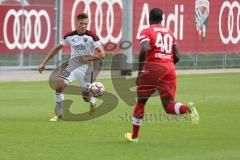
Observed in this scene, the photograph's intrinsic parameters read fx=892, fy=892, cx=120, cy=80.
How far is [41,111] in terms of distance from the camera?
19375mm

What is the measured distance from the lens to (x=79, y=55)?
59.6 ft

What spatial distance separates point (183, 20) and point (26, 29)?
7.40 metres

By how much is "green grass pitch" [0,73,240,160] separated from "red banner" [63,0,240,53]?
10.7 metres

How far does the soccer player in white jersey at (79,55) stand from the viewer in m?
17.6

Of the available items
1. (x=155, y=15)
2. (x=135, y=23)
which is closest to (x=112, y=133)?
(x=155, y=15)

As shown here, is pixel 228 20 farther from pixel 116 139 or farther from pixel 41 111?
pixel 116 139

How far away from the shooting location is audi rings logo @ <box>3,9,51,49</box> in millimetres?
32250

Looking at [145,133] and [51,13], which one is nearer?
[145,133]

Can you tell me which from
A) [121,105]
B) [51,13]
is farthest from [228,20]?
[121,105]

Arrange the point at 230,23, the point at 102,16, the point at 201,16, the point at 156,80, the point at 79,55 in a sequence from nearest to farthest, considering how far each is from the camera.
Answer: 1. the point at 156,80
2. the point at 79,55
3. the point at 102,16
4. the point at 201,16
5. the point at 230,23

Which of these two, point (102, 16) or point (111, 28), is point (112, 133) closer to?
point (102, 16)

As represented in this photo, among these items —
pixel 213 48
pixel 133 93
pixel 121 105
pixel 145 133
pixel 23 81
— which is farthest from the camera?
pixel 213 48

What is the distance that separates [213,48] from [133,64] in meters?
6.95

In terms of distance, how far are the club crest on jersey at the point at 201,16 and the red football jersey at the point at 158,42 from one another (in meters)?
23.4
